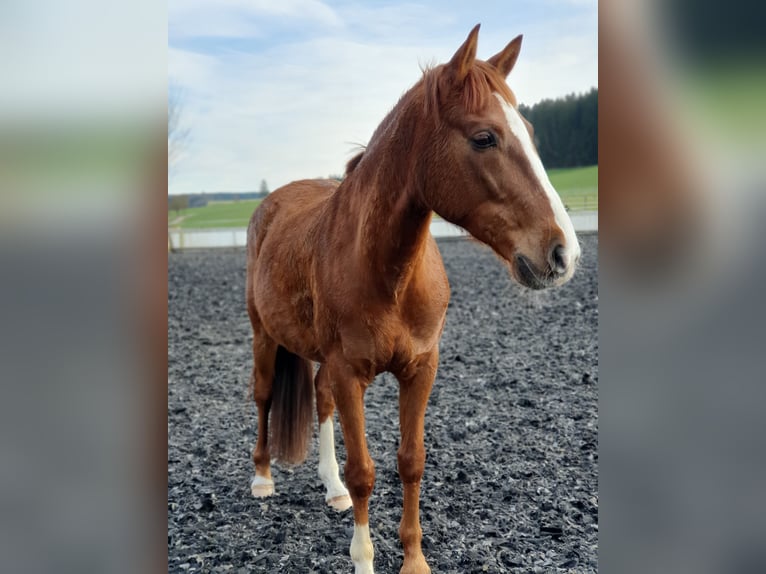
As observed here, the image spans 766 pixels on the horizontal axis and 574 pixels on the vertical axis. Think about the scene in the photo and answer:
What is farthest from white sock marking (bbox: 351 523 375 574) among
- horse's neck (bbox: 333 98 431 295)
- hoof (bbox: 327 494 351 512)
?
horse's neck (bbox: 333 98 431 295)

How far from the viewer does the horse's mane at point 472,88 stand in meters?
2.19

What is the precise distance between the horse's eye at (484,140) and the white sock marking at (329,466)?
258 cm

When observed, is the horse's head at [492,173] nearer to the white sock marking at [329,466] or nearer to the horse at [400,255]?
the horse at [400,255]

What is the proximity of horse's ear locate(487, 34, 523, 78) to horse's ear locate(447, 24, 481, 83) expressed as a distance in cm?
21

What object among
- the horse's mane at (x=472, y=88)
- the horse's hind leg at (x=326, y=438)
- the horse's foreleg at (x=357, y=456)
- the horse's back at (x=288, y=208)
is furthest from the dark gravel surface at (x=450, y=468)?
the horse's back at (x=288, y=208)

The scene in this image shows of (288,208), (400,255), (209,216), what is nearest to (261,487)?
(288,208)

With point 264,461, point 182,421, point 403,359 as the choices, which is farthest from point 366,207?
point 182,421

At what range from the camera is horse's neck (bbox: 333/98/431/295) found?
2518 mm
